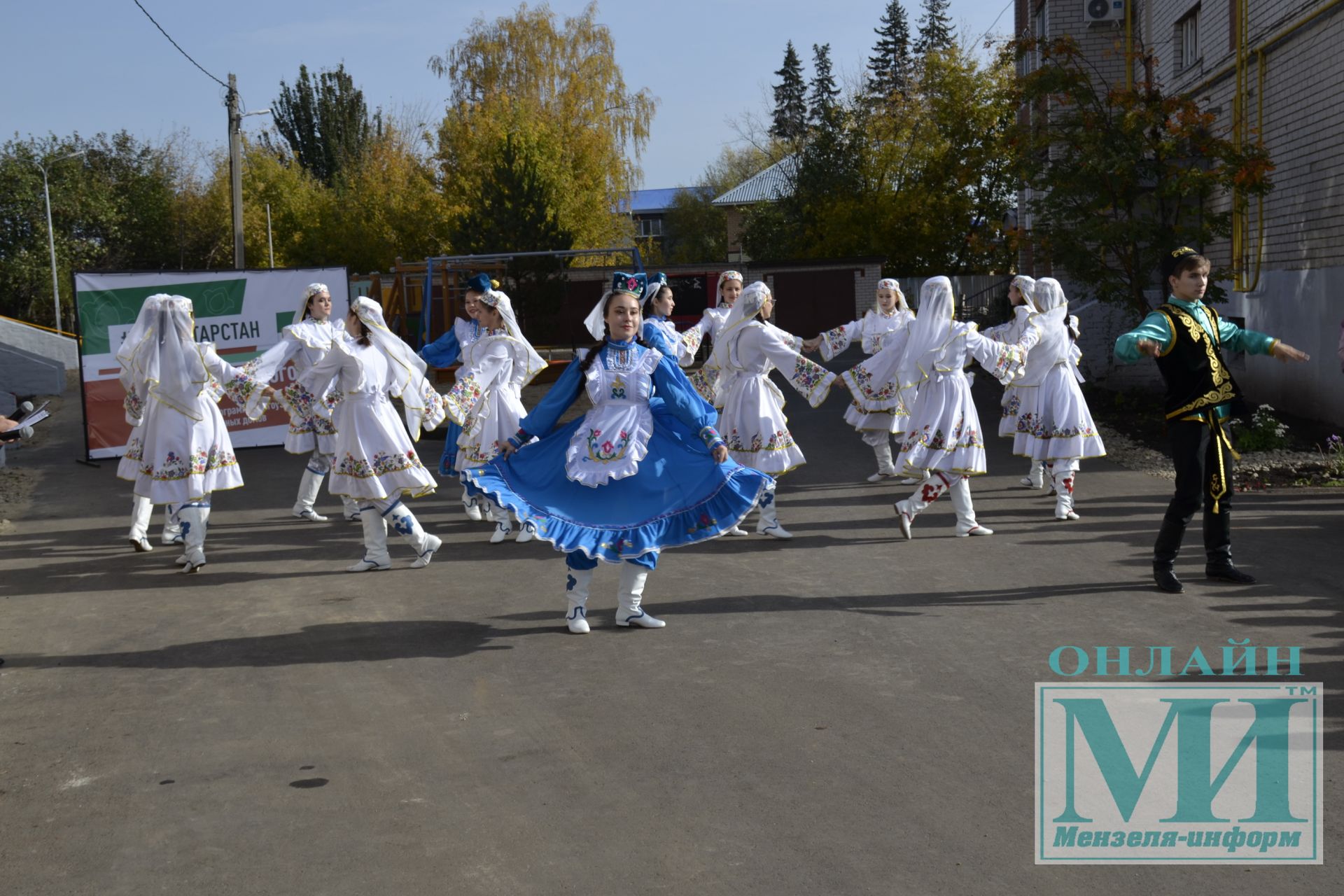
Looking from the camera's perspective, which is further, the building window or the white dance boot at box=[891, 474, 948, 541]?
the building window

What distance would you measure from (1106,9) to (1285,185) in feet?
28.2

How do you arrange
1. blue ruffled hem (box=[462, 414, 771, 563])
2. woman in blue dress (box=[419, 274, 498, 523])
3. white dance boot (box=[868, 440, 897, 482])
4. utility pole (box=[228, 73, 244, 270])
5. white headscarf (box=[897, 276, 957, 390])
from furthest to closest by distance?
utility pole (box=[228, 73, 244, 270])
white dance boot (box=[868, 440, 897, 482])
woman in blue dress (box=[419, 274, 498, 523])
white headscarf (box=[897, 276, 957, 390])
blue ruffled hem (box=[462, 414, 771, 563])

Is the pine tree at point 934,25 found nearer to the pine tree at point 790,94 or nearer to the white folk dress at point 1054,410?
the pine tree at point 790,94

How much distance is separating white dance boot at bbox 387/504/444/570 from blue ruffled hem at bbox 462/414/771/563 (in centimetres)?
197

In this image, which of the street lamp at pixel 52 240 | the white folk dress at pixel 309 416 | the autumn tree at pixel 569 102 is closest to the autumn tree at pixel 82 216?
the street lamp at pixel 52 240

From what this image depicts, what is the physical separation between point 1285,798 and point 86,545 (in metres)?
9.63

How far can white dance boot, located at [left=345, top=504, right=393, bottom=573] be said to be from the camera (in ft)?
30.2

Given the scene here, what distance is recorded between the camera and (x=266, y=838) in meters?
4.36

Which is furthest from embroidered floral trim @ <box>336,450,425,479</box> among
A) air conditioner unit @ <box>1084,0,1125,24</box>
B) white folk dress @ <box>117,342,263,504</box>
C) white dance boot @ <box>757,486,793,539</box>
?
air conditioner unit @ <box>1084,0,1125,24</box>

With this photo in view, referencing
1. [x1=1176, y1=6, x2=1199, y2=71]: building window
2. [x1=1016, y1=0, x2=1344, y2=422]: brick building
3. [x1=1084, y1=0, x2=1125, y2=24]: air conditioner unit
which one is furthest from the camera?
[x1=1084, y1=0, x2=1125, y2=24]: air conditioner unit

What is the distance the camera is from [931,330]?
1019cm

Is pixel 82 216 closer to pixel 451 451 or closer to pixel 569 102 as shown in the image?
pixel 569 102

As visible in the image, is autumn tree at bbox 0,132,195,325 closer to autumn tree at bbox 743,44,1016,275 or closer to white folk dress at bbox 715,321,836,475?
autumn tree at bbox 743,44,1016,275

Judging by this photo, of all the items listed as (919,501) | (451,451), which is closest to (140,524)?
(451,451)
